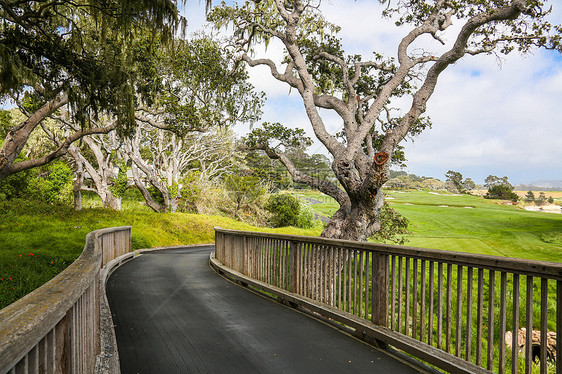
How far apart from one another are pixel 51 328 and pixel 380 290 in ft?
11.6

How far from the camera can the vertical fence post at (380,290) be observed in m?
4.05

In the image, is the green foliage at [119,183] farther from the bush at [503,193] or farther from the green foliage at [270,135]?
the bush at [503,193]

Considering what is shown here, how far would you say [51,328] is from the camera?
1.40 m

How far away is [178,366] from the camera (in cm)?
336

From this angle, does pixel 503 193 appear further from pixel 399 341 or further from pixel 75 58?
pixel 75 58

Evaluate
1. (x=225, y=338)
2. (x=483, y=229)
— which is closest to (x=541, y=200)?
(x=483, y=229)

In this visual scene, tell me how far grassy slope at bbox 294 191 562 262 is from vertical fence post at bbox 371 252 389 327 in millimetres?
16037

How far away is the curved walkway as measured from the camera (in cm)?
338

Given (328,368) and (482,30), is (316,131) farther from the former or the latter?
(328,368)

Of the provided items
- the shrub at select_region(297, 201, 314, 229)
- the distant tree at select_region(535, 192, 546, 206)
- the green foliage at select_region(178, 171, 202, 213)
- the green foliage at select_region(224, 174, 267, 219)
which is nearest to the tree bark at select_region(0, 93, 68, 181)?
the green foliage at select_region(178, 171, 202, 213)

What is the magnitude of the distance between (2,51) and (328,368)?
23.8 ft

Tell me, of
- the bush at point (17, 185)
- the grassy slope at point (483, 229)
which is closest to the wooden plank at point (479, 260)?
the grassy slope at point (483, 229)

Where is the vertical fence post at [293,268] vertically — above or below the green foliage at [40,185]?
below

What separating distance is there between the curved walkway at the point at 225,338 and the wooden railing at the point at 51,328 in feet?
3.91
